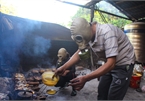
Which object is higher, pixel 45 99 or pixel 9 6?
pixel 9 6

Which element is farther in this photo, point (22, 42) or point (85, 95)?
point (22, 42)

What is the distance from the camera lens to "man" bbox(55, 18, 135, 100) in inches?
75.3

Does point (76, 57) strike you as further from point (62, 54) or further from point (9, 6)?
point (9, 6)

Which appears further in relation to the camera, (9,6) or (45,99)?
(9,6)

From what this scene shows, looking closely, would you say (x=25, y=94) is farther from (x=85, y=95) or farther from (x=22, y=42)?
(x=22, y=42)

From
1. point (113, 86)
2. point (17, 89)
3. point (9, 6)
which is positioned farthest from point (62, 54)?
point (9, 6)

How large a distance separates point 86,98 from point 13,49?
4.02m

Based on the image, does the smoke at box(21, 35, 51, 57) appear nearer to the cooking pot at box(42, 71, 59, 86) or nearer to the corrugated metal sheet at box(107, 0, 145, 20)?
the cooking pot at box(42, 71, 59, 86)

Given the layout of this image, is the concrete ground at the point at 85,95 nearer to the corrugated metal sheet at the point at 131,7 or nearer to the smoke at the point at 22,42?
the smoke at the point at 22,42

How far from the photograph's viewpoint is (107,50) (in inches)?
78.1

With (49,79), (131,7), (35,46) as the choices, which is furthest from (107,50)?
(131,7)

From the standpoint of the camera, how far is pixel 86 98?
177 inches

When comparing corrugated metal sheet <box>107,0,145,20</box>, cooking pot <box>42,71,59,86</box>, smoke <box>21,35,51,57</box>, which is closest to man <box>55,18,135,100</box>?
cooking pot <box>42,71,59,86</box>

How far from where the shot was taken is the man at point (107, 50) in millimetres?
1913
